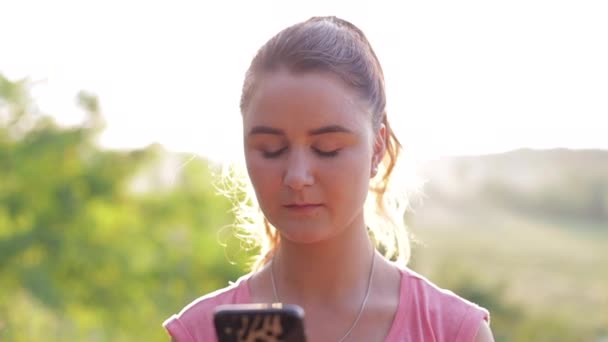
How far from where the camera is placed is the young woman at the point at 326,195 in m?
2.06

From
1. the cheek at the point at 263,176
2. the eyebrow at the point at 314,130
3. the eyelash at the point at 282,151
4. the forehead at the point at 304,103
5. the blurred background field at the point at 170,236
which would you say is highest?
the forehead at the point at 304,103

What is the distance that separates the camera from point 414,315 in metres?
2.24

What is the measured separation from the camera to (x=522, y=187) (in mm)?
9195

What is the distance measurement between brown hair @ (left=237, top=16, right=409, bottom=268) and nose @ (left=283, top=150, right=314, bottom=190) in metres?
0.18

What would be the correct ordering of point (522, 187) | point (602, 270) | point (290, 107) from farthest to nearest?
point (602, 270), point (522, 187), point (290, 107)

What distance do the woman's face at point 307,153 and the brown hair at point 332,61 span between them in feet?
0.11

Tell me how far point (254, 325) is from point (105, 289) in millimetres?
9996

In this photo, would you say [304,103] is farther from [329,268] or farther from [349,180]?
[329,268]

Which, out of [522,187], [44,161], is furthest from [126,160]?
[522,187]

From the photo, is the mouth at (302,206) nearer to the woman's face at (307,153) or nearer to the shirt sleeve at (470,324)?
the woman's face at (307,153)

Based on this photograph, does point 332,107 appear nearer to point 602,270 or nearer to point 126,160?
point 602,270

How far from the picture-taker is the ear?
2236mm

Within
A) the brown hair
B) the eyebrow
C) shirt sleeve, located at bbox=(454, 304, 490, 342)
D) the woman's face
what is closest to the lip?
the woman's face

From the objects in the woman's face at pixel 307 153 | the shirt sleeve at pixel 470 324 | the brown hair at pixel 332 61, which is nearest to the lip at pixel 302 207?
the woman's face at pixel 307 153
